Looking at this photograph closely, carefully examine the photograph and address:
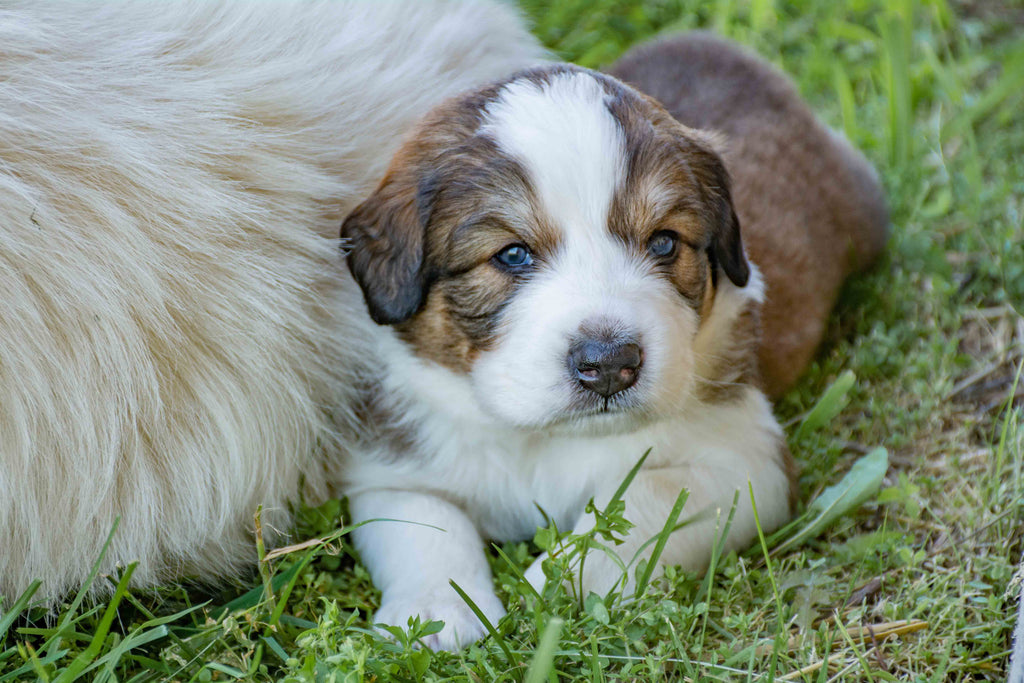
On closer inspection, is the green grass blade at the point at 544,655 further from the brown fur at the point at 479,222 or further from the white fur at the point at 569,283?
the brown fur at the point at 479,222

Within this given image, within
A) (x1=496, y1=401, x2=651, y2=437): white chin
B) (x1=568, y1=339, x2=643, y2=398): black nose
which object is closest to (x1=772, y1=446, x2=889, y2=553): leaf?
(x1=496, y1=401, x2=651, y2=437): white chin

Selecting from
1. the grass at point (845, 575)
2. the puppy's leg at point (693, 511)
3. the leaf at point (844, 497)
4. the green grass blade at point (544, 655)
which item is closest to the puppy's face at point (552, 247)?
the puppy's leg at point (693, 511)

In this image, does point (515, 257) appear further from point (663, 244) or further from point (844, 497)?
point (844, 497)

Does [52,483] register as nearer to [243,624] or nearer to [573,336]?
[243,624]

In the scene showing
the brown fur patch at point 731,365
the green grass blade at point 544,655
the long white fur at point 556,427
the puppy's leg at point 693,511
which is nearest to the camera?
the green grass blade at point 544,655

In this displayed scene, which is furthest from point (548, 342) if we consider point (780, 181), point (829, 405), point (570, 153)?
point (780, 181)

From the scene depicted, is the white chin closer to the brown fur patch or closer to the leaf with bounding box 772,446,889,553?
the brown fur patch

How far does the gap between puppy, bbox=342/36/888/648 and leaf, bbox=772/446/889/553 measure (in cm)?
10

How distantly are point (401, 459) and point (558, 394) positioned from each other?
29.6 inches

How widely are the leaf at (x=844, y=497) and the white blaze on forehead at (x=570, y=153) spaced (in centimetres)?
110

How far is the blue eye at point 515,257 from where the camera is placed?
9.49ft

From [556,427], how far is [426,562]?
1.79 ft

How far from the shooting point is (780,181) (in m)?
4.15

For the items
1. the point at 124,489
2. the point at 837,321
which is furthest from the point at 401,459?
the point at 837,321
